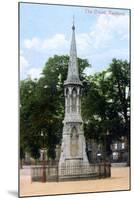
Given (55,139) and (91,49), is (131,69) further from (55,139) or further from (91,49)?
(55,139)

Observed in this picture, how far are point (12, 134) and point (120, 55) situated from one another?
2.35 ft

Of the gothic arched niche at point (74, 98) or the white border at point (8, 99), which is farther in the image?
the gothic arched niche at point (74, 98)

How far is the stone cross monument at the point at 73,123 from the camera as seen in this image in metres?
2.32

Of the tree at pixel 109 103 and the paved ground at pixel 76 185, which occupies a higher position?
the tree at pixel 109 103

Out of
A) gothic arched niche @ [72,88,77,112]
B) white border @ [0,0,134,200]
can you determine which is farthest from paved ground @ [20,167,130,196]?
gothic arched niche @ [72,88,77,112]

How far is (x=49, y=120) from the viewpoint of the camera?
229cm

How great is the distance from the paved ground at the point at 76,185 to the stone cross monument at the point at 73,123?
0.25 feet

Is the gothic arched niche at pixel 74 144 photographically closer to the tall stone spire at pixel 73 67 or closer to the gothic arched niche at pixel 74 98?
the gothic arched niche at pixel 74 98

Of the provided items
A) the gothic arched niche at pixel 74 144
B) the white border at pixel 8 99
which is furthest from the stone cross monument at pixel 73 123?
the white border at pixel 8 99

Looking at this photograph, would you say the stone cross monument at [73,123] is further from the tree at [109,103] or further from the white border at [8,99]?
the white border at [8,99]

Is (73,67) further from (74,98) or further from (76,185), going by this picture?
(76,185)

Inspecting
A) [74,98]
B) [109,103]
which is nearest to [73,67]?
[74,98]

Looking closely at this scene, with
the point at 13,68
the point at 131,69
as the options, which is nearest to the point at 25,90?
the point at 13,68

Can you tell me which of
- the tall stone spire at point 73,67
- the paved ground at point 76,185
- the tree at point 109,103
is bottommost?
the paved ground at point 76,185
